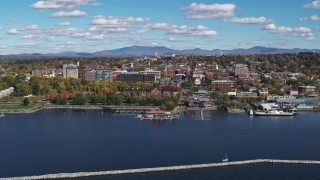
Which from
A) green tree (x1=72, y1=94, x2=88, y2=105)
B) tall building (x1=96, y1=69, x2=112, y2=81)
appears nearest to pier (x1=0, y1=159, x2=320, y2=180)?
green tree (x1=72, y1=94, x2=88, y2=105)

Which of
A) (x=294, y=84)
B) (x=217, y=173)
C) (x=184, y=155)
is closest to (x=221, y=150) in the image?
(x=184, y=155)

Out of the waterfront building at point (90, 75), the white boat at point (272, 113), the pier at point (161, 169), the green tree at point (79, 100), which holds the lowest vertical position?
the pier at point (161, 169)

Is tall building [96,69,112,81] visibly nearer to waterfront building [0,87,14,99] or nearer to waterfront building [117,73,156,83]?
waterfront building [117,73,156,83]

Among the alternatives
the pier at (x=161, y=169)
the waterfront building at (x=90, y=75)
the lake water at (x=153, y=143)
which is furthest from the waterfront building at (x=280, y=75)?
the pier at (x=161, y=169)

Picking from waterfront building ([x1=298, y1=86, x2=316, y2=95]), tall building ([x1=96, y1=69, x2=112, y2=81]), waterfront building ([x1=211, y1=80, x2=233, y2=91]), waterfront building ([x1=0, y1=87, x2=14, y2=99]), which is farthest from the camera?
tall building ([x1=96, y1=69, x2=112, y2=81])

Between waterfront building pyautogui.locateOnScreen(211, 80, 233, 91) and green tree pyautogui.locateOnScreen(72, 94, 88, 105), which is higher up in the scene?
waterfront building pyautogui.locateOnScreen(211, 80, 233, 91)

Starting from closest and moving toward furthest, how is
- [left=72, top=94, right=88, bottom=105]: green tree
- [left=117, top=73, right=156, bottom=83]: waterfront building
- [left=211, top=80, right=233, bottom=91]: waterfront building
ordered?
[left=72, top=94, right=88, bottom=105]: green tree, [left=211, top=80, right=233, bottom=91]: waterfront building, [left=117, top=73, right=156, bottom=83]: waterfront building

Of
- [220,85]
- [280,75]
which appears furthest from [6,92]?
[280,75]

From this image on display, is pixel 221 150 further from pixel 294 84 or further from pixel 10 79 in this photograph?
pixel 10 79

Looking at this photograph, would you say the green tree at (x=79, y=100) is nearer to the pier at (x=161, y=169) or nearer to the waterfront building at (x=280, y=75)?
the pier at (x=161, y=169)

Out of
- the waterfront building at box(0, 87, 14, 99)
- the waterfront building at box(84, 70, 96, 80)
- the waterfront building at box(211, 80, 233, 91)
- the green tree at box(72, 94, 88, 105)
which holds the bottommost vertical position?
the green tree at box(72, 94, 88, 105)

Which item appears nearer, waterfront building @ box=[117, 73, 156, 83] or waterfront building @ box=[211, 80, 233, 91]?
waterfront building @ box=[211, 80, 233, 91]
